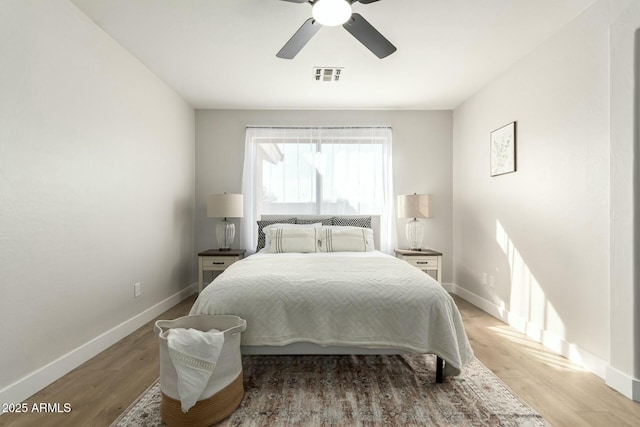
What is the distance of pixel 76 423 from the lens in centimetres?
160

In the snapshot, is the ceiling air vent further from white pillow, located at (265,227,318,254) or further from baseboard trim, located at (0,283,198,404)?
baseboard trim, located at (0,283,198,404)

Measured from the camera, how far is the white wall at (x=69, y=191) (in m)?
1.77

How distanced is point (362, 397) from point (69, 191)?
2285 mm

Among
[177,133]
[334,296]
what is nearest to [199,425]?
[334,296]

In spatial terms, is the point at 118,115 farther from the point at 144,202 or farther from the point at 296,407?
the point at 296,407

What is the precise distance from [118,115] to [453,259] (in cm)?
411

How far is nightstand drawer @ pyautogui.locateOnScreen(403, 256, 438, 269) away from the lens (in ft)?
12.3

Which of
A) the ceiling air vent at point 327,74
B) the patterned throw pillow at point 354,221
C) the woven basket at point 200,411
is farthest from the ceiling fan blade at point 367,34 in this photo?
the woven basket at point 200,411

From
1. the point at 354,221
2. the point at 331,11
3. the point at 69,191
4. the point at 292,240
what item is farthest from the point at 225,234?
the point at 331,11

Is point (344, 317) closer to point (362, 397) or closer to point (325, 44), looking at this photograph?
point (362, 397)

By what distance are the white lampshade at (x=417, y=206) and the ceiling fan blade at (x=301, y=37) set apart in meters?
2.22

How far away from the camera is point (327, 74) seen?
3.25m

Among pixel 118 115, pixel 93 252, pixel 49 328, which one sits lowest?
pixel 49 328

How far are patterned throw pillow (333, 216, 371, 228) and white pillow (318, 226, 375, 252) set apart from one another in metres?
0.30
